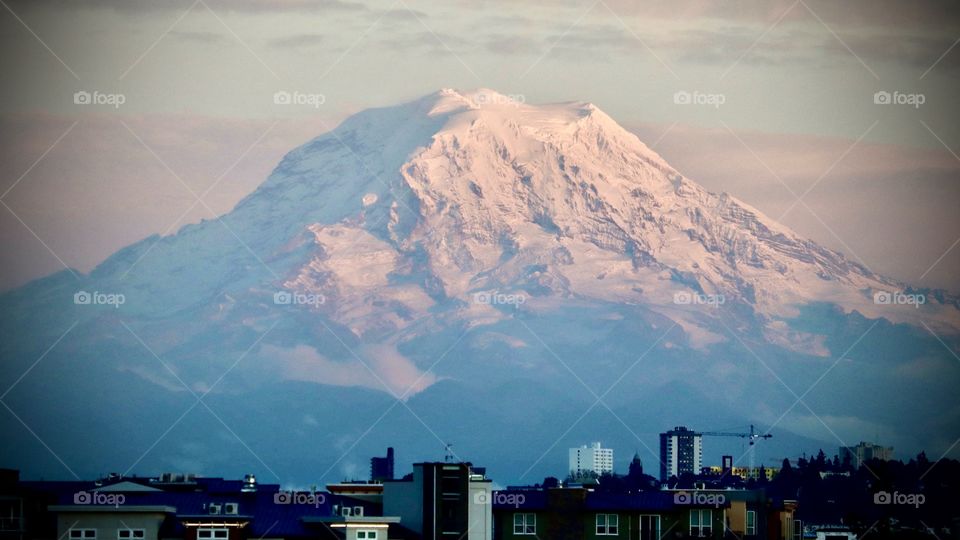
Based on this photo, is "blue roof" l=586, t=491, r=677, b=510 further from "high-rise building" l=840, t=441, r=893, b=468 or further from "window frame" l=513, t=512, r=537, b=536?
"high-rise building" l=840, t=441, r=893, b=468

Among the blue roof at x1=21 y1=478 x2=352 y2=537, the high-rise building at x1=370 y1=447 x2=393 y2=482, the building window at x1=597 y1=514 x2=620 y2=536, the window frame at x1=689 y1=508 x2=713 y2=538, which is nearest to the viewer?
the blue roof at x1=21 y1=478 x2=352 y2=537

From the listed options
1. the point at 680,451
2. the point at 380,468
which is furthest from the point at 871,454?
the point at 380,468

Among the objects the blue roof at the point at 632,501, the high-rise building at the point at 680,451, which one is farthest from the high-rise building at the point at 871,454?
the blue roof at the point at 632,501

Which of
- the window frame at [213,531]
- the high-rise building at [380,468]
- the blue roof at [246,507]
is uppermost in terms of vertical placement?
the high-rise building at [380,468]

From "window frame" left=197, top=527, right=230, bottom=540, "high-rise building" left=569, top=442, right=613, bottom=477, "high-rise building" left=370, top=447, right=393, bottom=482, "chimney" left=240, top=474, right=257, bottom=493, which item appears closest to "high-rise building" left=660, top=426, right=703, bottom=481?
"high-rise building" left=569, top=442, right=613, bottom=477

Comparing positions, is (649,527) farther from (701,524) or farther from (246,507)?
(246,507)

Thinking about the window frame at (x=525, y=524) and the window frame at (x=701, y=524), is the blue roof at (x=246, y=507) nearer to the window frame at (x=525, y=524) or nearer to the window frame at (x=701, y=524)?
the window frame at (x=525, y=524)
